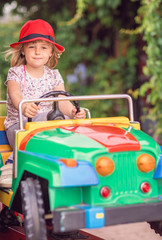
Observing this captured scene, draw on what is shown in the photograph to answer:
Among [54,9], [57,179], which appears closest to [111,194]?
[57,179]

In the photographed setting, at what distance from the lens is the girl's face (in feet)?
12.4

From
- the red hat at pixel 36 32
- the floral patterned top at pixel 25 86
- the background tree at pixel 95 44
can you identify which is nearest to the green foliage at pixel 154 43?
the background tree at pixel 95 44

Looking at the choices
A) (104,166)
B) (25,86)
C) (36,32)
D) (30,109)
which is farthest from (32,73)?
(104,166)

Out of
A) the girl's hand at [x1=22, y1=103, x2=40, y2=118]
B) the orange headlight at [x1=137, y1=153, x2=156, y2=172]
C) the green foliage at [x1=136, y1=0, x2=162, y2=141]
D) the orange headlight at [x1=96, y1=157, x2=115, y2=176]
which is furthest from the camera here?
the green foliage at [x1=136, y1=0, x2=162, y2=141]

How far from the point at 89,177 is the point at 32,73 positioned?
1.53 metres

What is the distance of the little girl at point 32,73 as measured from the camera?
12.1ft

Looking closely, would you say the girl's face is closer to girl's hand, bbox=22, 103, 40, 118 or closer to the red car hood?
girl's hand, bbox=22, 103, 40, 118

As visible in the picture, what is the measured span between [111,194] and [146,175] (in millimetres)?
251

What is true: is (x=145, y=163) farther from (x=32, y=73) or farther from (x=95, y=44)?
(x=95, y=44)

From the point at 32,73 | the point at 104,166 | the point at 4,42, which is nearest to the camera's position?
the point at 104,166

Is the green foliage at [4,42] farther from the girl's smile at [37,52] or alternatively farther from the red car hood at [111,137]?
the red car hood at [111,137]

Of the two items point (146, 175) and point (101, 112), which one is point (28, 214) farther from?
point (101, 112)

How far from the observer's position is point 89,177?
262 cm

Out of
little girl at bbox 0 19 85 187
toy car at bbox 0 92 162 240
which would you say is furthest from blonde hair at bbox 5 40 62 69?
toy car at bbox 0 92 162 240
